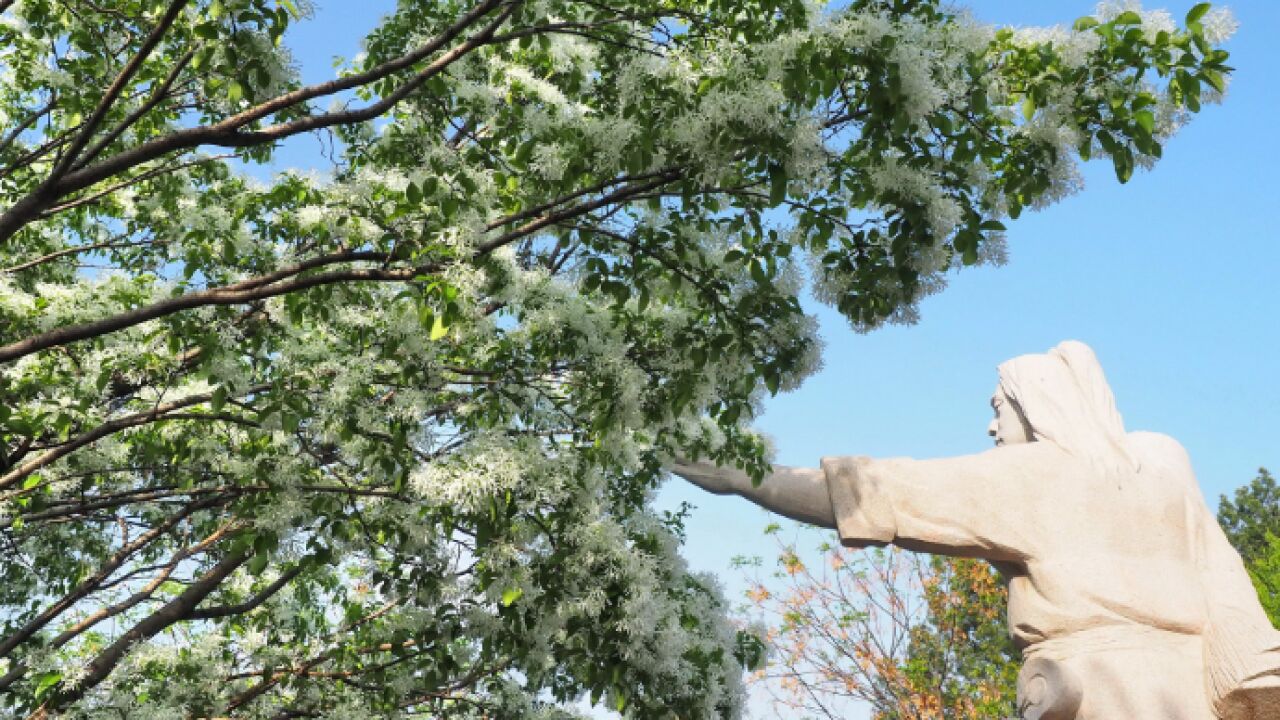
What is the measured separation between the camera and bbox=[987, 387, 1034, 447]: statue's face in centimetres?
655

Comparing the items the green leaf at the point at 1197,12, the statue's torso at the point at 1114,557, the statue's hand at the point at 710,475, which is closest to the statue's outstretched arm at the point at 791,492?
the statue's hand at the point at 710,475

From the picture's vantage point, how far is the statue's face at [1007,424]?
655 centimetres

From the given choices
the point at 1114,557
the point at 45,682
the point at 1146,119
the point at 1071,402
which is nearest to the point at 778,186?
the point at 1146,119

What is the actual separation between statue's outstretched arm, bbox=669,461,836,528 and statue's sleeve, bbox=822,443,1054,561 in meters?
0.10

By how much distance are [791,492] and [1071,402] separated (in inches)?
61.6

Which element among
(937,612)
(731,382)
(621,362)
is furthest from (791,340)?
(937,612)

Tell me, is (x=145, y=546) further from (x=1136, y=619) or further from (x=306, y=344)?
(x=1136, y=619)

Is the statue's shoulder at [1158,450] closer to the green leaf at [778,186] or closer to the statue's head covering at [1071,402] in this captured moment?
the statue's head covering at [1071,402]

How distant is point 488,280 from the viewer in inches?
226

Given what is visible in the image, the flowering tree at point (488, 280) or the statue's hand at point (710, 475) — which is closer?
the flowering tree at point (488, 280)

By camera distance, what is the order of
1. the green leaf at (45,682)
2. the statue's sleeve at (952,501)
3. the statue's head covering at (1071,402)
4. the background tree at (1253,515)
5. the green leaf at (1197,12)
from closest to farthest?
the green leaf at (1197,12) → the statue's sleeve at (952,501) → the statue's head covering at (1071,402) → the green leaf at (45,682) → the background tree at (1253,515)

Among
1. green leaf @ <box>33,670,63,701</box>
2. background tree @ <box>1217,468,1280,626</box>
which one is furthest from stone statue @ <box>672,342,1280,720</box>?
background tree @ <box>1217,468,1280,626</box>

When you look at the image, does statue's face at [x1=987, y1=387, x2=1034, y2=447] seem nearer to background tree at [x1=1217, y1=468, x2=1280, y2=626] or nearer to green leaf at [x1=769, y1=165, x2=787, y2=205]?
green leaf at [x1=769, y1=165, x2=787, y2=205]

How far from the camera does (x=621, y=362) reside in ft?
19.2
